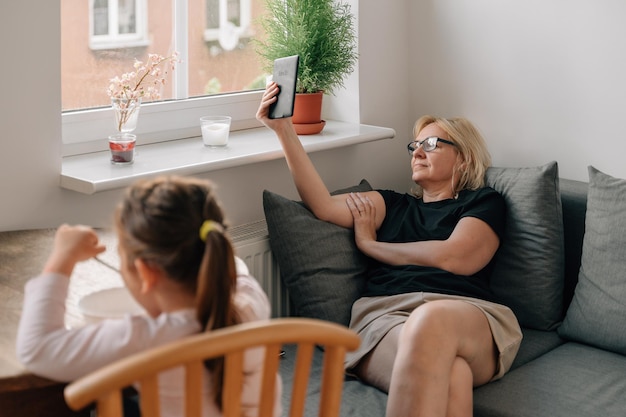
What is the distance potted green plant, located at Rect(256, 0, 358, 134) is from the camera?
281 centimetres

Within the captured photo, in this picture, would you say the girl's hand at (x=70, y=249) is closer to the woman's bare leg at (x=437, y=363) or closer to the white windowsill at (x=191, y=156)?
the white windowsill at (x=191, y=156)

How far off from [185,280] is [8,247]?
825 millimetres

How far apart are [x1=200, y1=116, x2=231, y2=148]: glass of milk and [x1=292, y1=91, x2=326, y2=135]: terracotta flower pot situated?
28cm

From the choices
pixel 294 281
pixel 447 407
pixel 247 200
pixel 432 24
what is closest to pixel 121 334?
pixel 447 407

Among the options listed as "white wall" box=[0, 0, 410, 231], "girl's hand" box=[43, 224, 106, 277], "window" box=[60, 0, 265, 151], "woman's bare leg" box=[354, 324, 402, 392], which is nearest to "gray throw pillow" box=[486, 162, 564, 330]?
"woman's bare leg" box=[354, 324, 402, 392]

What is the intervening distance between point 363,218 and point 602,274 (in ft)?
2.21

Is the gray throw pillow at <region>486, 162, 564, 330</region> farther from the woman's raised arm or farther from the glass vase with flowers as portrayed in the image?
the glass vase with flowers

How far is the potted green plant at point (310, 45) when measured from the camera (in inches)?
111

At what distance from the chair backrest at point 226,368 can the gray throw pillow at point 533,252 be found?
143 centimetres

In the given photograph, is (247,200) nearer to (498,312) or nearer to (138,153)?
(138,153)

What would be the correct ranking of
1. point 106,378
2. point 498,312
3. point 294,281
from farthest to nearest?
point 294,281 < point 498,312 < point 106,378

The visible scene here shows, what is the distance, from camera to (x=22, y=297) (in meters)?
1.72

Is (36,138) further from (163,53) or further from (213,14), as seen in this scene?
(213,14)

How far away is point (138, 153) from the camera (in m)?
2.57
